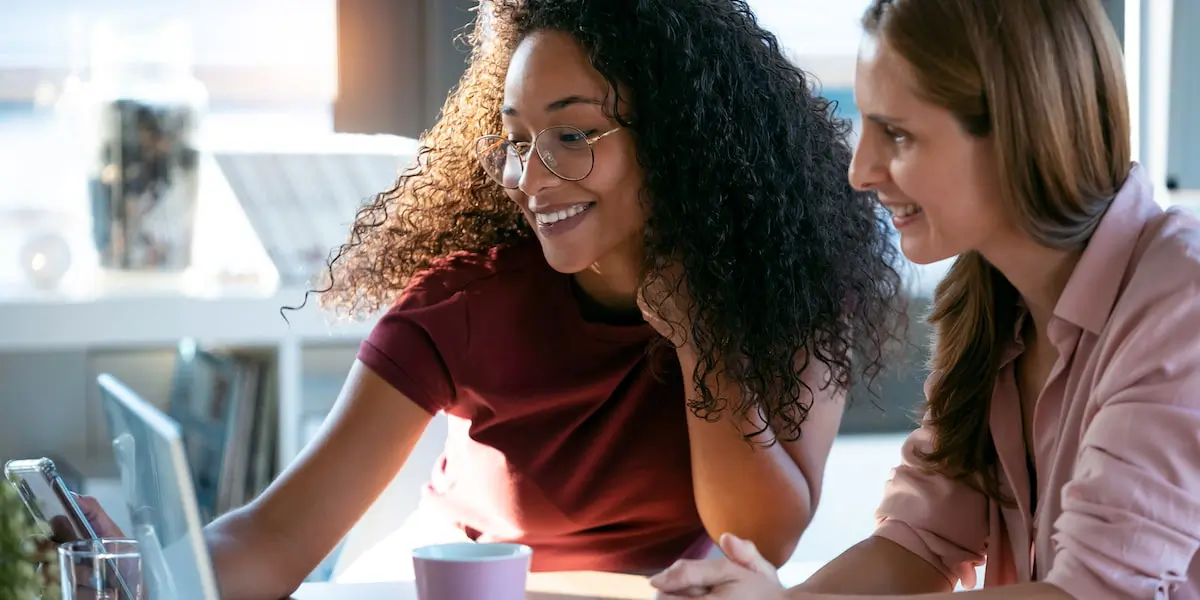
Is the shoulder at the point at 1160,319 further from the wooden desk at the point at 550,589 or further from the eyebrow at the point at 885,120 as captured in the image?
the wooden desk at the point at 550,589

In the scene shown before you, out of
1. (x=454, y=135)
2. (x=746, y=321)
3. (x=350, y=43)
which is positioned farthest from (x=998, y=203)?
(x=350, y=43)

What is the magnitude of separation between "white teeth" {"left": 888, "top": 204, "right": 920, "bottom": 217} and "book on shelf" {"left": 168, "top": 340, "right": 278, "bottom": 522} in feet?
4.98

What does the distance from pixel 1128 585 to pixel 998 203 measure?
1.01 ft

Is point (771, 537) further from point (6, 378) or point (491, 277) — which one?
point (6, 378)

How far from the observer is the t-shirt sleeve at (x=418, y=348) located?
147 centimetres

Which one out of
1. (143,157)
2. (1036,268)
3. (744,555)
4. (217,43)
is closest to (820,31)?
(217,43)

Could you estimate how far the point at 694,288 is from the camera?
1429 mm

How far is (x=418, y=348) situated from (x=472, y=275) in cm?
12

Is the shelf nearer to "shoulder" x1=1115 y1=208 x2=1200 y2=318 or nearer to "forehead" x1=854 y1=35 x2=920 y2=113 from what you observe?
"forehead" x1=854 y1=35 x2=920 y2=113

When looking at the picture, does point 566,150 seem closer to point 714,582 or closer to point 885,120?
point 885,120

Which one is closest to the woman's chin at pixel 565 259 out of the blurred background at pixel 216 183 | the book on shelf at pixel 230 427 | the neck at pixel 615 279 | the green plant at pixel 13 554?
the neck at pixel 615 279

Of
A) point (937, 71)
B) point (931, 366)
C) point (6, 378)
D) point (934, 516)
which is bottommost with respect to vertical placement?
point (6, 378)

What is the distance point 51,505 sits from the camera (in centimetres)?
103

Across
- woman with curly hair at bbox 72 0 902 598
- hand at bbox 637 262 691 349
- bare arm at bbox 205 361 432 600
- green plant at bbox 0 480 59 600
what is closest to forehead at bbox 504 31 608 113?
woman with curly hair at bbox 72 0 902 598
